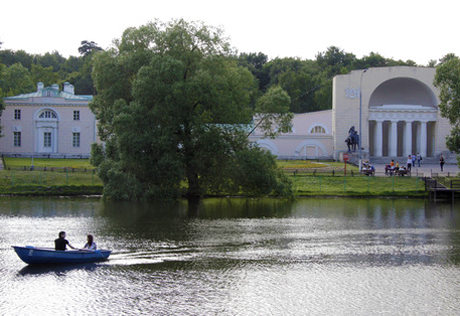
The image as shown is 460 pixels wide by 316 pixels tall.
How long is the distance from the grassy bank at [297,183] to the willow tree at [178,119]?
4991mm

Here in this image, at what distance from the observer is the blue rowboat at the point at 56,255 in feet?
73.5

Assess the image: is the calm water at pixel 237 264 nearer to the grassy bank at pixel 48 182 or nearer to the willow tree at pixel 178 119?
the willow tree at pixel 178 119

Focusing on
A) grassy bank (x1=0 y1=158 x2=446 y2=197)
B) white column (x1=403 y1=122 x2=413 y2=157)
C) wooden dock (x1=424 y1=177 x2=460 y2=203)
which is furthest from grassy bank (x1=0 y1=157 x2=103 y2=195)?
white column (x1=403 y1=122 x2=413 y2=157)

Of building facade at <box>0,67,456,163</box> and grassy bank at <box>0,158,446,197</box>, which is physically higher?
building facade at <box>0,67,456,163</box>

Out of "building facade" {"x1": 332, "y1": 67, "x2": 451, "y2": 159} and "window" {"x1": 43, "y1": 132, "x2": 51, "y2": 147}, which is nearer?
"building facade" {"x1": 332, "y1": 67, "x2": 451, "y2": 159}

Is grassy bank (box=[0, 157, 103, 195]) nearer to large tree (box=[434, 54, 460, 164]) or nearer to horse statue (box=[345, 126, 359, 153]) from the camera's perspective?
large tree (box=[434, 54, 460, 164])

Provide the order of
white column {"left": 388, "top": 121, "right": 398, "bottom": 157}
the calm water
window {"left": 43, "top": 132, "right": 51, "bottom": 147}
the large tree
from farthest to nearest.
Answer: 1. white column {"left": 388, "top": 121, "right": 398, "bottom": 157}
2. window {"left": 43, "top": 132, "right": 51, "bottom": 147}
3. the large tree
4. the calm water

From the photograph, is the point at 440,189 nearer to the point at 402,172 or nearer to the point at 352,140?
the point at 402,172

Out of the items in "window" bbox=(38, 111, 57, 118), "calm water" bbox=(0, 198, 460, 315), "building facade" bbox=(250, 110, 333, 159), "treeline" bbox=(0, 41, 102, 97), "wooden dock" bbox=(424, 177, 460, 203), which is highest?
"treeline" bbox=(0, 41, 102, 97)

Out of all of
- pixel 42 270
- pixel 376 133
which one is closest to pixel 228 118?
pixel 42 270

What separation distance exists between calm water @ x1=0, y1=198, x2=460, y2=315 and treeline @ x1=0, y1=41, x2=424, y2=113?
55.7m

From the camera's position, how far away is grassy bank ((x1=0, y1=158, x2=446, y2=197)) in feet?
153

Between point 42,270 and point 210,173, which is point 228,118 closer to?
point 210,173

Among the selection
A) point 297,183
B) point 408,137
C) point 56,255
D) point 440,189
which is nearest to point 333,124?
point 408,137
